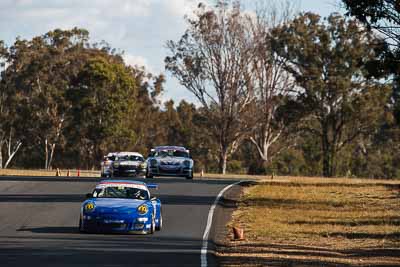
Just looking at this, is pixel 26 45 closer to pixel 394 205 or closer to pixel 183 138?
pixel 183 138

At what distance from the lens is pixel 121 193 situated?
24.5m

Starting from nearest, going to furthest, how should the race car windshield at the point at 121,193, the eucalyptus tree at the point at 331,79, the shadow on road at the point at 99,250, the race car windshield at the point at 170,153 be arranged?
the shadow on road at the point at 99,250 → the race car windshield at the point at 121,193 → the race car windshield at the point at 170,153 → the eucalyptus tree at the point at 331,79

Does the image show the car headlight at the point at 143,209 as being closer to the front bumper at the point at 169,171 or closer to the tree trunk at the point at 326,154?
the front bumper at the point at 169,171

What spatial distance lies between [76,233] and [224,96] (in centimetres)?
6067

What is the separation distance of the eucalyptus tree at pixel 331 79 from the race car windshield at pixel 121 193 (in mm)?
55220

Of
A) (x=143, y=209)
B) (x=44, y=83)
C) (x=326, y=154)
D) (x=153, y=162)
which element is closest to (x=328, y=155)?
(x=326, y=154)

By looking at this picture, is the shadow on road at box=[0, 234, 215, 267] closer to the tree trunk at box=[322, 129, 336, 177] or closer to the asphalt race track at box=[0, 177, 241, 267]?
the asphalt race track at box=[0, 177, 241, 267]

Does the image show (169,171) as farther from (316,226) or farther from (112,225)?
(112,225)

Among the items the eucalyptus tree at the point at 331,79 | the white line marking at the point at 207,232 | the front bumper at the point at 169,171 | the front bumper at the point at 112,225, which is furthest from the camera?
the eucalyptus tree at the point at 331,79

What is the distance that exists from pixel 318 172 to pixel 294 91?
1417cm

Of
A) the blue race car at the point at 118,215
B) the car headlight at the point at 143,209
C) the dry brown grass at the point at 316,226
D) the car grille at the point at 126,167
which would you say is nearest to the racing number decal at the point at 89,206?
the blue race car at the point at 118,215

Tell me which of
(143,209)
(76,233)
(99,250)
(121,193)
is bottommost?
(99,250)

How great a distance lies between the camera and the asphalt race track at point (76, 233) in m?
17.9

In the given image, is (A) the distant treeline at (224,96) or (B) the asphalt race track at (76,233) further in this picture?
(A) the distant treeline at (224,96)
